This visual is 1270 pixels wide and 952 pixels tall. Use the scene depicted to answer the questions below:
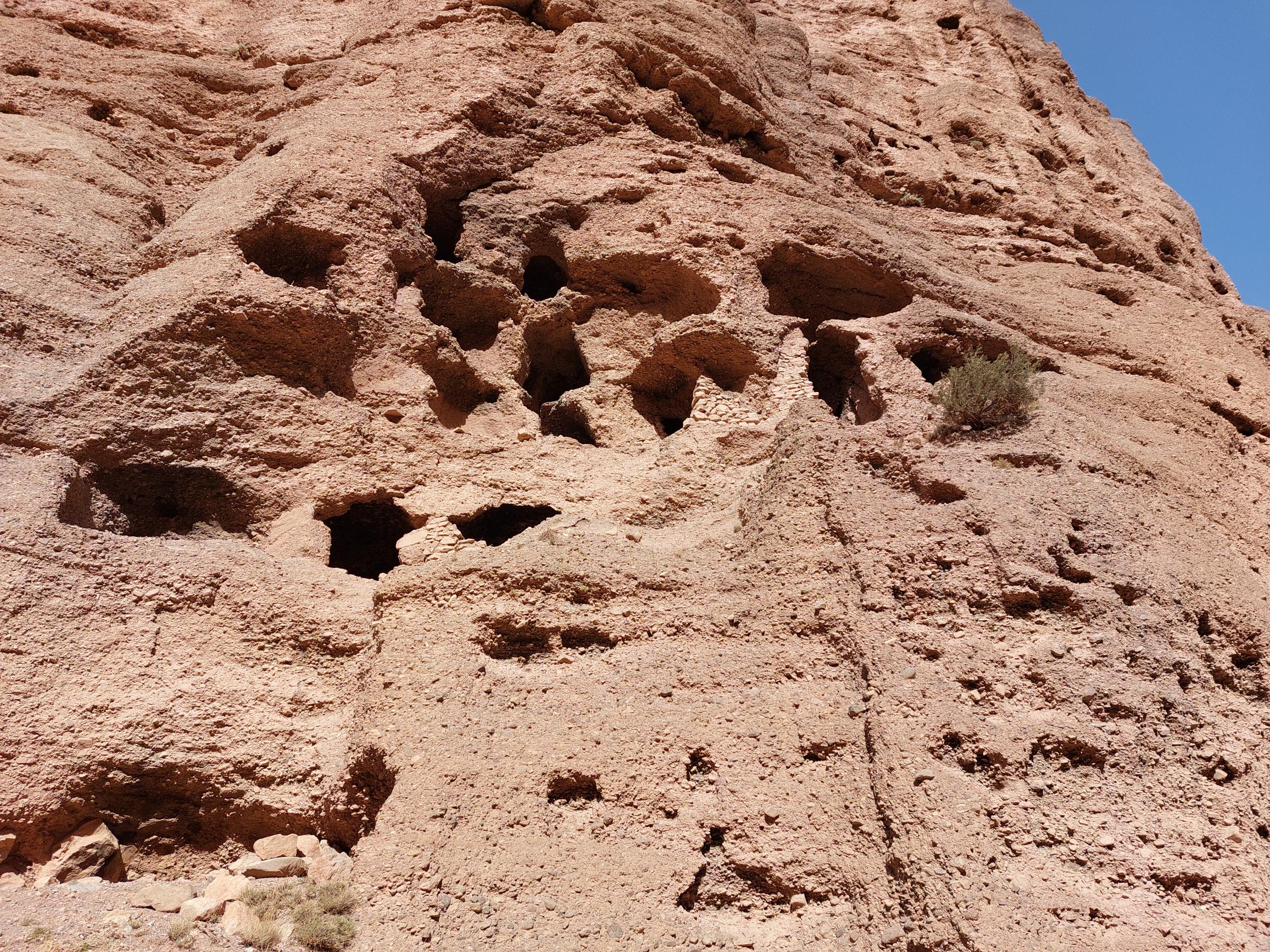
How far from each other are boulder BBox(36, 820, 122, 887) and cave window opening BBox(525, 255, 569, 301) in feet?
18.7

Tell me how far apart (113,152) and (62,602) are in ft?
18.5

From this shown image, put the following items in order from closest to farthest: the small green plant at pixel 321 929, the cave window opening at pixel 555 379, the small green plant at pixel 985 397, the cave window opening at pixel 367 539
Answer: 1. the small green plant at pixel 321 929
2. the cave window opening at pixel 367 539
3. the small green plant at pixel 985 397
4. the cave window opening at pixel 555 379

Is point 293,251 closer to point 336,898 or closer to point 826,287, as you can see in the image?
point 826,287

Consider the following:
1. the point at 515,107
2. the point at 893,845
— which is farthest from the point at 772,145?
the point at 893,845

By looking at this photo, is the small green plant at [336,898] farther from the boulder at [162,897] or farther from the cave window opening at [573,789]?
the cave window opening at [573,789]

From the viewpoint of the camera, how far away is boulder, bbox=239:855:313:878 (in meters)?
4.77

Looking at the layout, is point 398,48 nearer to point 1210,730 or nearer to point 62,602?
point 62,602

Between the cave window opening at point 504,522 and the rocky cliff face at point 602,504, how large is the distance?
0.04 meters

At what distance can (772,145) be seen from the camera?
10.2 meters

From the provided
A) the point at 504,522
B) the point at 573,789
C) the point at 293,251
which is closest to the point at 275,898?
the point at 573,789

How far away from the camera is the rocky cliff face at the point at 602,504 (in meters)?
4.59

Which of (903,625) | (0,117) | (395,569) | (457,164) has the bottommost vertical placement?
(0,117)

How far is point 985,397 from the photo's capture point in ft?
23.2

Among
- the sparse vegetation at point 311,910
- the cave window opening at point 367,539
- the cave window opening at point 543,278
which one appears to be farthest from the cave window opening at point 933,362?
the sparse vegetation at point 311,910
